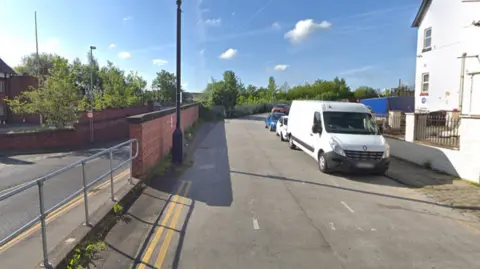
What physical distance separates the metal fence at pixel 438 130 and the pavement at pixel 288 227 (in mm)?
2611

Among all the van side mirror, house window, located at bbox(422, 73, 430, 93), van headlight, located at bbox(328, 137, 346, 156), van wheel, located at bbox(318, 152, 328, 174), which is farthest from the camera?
house window, located at bbox(422, 73, 430, 93)

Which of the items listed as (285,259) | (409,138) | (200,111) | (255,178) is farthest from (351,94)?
(285,259)

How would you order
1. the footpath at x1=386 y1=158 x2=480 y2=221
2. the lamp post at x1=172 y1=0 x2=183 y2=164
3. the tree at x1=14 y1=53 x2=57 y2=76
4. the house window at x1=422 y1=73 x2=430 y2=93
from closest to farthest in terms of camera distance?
the footpath at x1=386 y1=158 x2=480 y2=221 < the lamp post at x1=172 y1=0 x2=183 y2=164 < the house window at x1=422 y1=73 x2=430 y2=93 < the tree at x1=14 y1=53 x2=57 y2=76

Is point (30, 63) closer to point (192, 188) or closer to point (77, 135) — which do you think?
point (77, 135)

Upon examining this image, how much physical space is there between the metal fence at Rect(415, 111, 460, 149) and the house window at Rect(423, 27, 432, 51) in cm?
1014

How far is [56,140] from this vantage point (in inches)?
858

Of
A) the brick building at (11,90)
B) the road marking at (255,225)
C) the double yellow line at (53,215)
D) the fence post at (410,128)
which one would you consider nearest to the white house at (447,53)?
the fence post at (410,128)

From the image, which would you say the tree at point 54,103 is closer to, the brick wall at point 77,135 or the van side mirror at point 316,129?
the brick wall at point 77,135

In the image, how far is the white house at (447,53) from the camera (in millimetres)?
15891

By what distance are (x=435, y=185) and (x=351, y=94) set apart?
59535 millimetres

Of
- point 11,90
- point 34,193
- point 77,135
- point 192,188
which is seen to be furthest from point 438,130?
point 11,90

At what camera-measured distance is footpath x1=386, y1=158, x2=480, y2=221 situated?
7.14 meters

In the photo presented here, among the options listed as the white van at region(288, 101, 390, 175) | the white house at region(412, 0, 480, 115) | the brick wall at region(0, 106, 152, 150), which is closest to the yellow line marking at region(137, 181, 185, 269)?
the white van at region(288, 101, 390, 175)

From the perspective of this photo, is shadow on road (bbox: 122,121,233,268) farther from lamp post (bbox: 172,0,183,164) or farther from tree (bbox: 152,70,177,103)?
tree (bbox: 152,70,177,103)
